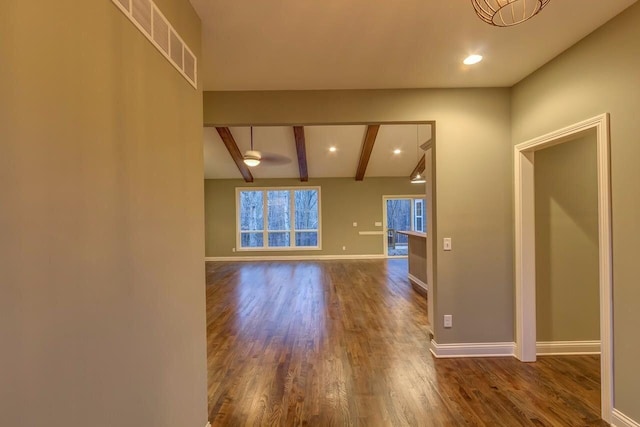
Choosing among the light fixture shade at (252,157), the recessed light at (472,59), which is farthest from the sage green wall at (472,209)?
the light fixture shade at (252,157)

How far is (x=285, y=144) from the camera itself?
7508 mm

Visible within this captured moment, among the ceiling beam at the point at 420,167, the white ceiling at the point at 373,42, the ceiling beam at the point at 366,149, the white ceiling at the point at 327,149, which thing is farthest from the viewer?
the ceiling beam at the point at 420,167

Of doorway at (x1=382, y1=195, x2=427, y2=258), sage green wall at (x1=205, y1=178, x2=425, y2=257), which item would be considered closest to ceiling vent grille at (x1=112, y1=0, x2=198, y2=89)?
sage green wall at (x1=205, y1=178, x2=425, y2=257)

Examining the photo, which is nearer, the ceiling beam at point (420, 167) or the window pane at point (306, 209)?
the ceiling beam at point (420, 167)

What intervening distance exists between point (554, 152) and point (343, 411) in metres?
3.12

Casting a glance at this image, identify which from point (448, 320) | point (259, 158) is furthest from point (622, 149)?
point (259, 158)

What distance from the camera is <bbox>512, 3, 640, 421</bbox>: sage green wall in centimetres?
186

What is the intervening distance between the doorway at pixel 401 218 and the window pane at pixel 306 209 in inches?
90.1

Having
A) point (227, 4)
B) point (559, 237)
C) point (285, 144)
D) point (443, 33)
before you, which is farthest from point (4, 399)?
point (285, 144)

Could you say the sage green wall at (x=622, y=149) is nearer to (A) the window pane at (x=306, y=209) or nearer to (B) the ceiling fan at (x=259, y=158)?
(B) the ceiling fan at (x=259, y=158)

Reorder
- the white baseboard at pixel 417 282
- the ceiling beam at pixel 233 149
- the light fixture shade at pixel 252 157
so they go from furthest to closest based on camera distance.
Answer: the ceiling beam at pixel 233 149, the light fixture shade at pixel 252 157, the white baseboard at pixel 417 282

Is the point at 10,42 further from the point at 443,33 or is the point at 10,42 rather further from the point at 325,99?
the point at 325,99

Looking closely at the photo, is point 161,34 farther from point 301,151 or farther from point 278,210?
point 278,210

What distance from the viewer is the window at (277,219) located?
31.9 ft
